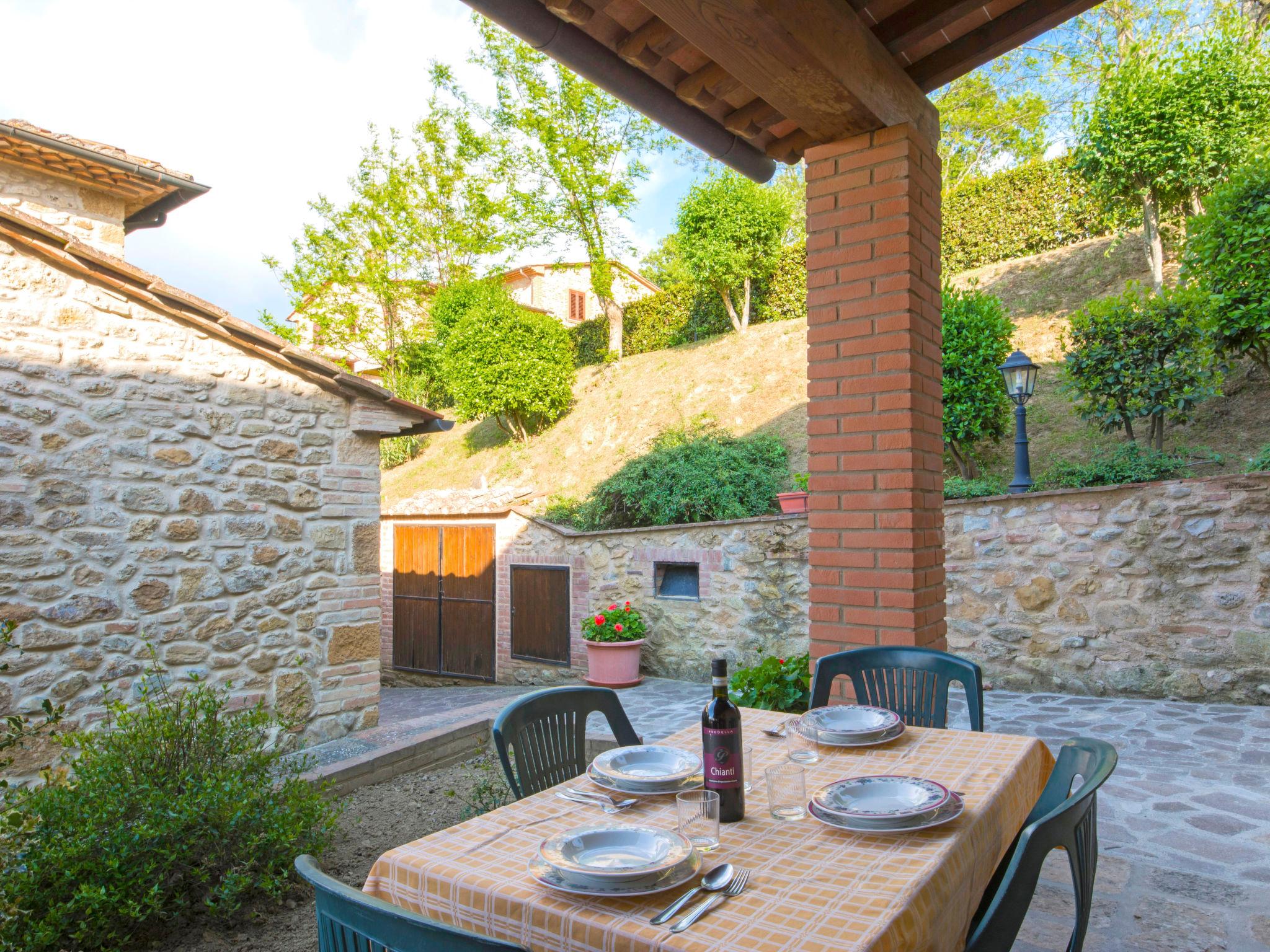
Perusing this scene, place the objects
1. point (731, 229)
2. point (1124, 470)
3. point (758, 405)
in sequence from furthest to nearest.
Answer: point (731, 229) < point (758, 405) < point (1124, 470)

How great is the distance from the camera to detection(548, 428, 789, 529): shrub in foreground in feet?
28.0

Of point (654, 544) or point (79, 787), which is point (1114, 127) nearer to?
point (654, 544)

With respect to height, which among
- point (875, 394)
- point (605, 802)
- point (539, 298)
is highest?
point (539, 298)

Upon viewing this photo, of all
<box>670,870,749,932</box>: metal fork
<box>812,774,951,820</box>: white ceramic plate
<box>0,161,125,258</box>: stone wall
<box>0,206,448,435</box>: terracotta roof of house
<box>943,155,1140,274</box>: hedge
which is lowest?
<box>670,870,749,932</box>: metal fork

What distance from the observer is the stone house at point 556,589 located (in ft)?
22.7

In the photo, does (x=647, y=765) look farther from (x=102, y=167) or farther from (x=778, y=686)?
(x=102, y=167)

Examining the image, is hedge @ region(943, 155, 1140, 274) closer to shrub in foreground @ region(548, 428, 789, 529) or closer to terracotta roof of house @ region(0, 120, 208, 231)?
shrub in foreground @ region(548, 428, 789, 529)

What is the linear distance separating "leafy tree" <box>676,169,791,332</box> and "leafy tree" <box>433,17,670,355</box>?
2.76 metres

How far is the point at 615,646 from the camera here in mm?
7227

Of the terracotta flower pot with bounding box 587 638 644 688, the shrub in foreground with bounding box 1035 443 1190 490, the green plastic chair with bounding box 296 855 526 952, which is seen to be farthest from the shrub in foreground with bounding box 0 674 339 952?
the shrub in foreground with bounding box 1035 443 1190 490

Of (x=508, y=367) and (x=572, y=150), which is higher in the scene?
(x=572, y=150)

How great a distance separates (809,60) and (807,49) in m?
0.08

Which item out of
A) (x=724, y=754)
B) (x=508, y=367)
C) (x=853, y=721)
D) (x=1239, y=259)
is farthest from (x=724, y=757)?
(x=508, y=367)

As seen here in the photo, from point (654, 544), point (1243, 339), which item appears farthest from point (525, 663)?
point (1243, 339)
